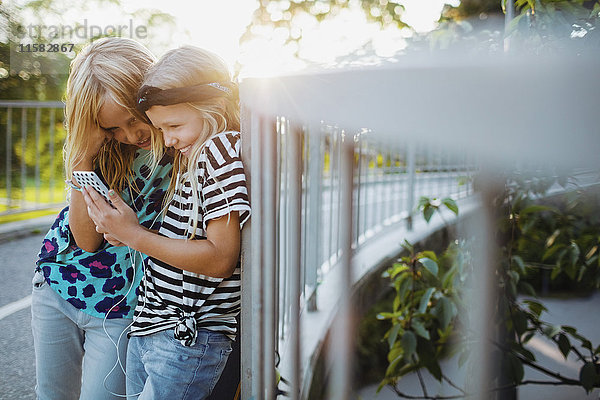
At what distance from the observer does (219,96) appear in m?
1.28

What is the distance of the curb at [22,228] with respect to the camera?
17.1ft

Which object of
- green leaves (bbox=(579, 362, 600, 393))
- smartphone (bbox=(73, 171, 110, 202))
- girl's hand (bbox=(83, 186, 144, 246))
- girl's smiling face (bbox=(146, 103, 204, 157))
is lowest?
green leaves (bbox=(579, 362, 600, 393))

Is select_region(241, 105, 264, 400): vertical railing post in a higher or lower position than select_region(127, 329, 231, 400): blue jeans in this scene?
higher

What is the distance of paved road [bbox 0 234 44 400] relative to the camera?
2.52 meters

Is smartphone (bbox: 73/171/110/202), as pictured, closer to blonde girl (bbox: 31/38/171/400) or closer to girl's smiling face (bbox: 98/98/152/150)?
blonde girl (bbox: 31/38/171/400)

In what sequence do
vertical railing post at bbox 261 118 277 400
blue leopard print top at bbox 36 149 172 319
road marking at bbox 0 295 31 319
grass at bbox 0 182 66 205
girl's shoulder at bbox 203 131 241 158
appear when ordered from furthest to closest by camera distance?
1. grass at bbox 0 182 66 205
2. road marking at bbox 0 295 31 319
3. blue leopard print top at bbox 36 149 172 319
4. girl's shoulder at bbox 203 131 241 158
5. vertical railing post at bbox 261 118 277 400

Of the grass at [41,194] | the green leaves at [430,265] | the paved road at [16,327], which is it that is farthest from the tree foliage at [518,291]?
the grass at [41,194]

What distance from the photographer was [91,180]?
4.72 ft

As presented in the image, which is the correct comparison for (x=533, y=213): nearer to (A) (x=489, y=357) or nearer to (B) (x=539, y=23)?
(B) (x=539, y=23)

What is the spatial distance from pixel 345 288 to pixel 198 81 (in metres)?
0.70

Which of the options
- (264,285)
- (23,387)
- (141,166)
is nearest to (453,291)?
(264,285)

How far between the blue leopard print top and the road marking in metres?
2.14

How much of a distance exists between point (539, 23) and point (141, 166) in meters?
1.16

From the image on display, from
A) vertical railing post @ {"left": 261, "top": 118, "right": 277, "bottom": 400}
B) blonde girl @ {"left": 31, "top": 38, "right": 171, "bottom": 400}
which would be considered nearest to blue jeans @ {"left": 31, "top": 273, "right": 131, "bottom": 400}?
blonde girl @ {"left": 31, "top": 38, "right": 171, "bottom": 400}
